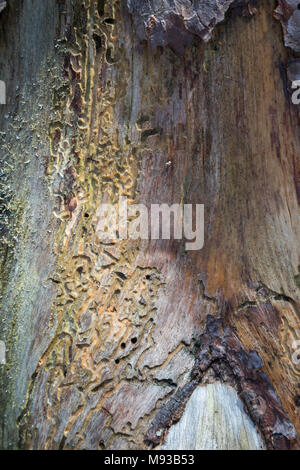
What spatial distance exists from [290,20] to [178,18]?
0.32m

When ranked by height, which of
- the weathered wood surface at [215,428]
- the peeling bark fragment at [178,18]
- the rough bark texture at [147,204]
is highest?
the peeling bark fragment at [178,18]

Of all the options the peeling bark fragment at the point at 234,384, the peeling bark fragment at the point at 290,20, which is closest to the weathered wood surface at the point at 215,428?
the peeling bark fragment at the point at 234,384

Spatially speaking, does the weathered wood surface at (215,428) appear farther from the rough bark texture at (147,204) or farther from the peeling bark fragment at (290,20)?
the peeling bark fragment at (290,20)

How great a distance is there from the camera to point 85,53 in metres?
1.52

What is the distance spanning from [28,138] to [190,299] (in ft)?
2.32

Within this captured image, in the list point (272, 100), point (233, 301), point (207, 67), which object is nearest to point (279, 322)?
point (233, 301)

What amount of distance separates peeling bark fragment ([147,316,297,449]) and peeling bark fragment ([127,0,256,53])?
2.74 ft

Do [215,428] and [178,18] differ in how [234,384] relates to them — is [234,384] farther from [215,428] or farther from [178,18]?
[178,18]

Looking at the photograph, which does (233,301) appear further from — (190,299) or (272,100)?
(272,100)

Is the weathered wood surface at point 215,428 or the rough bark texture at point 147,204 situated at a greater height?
the rough bark texture at point 147,204

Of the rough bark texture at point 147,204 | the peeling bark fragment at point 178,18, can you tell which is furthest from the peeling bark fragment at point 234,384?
the peeling bark fragment at point 178,18

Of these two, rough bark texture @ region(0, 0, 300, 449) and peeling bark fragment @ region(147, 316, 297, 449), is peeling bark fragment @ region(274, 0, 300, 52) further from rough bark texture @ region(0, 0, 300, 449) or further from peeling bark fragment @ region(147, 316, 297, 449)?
peeling bark fragment @ region(147, 316, 297, 449)

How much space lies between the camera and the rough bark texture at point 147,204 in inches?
58.5

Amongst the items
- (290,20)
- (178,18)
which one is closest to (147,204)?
(178,18)
